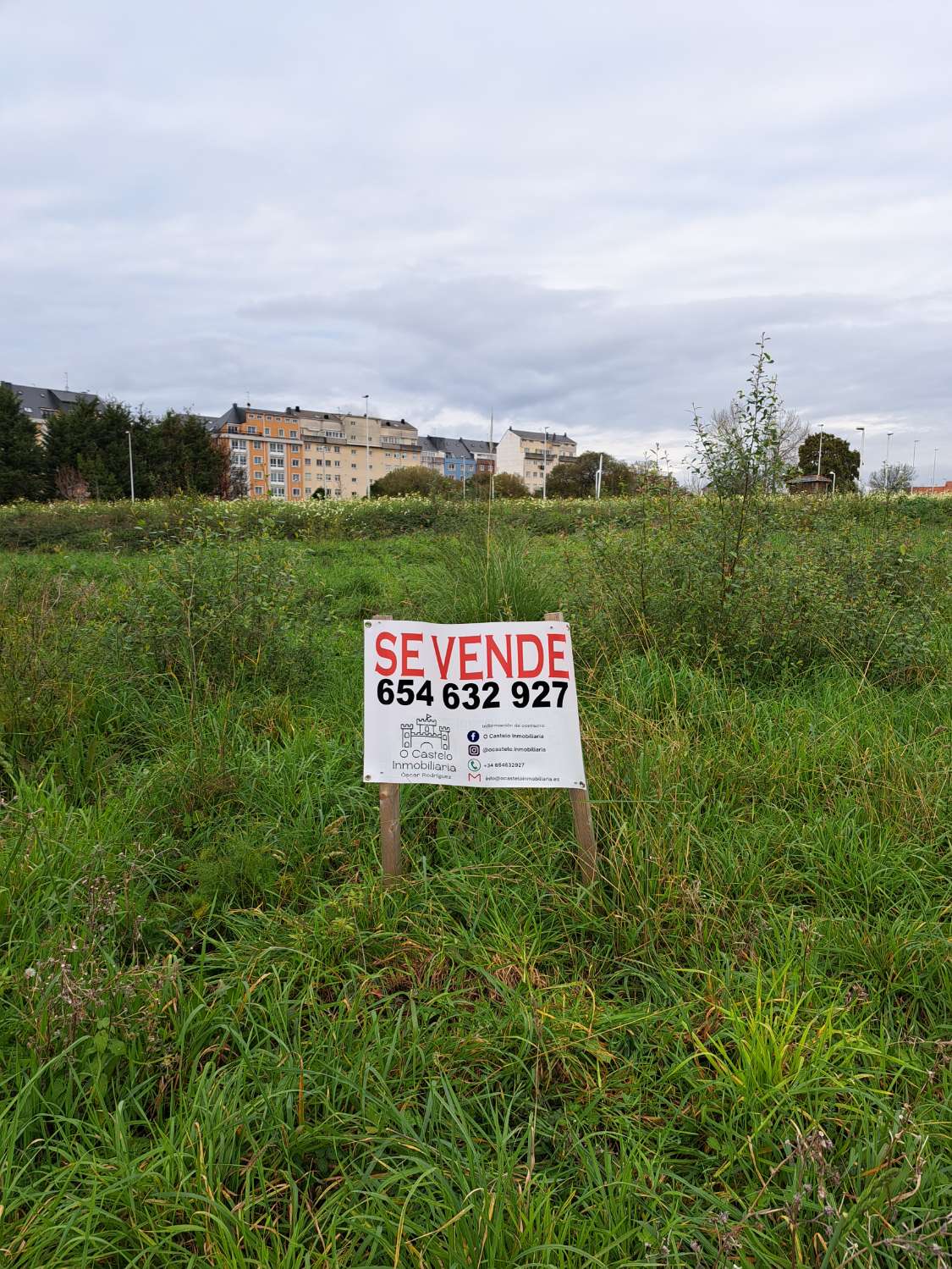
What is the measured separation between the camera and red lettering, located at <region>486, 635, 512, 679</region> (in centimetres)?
265

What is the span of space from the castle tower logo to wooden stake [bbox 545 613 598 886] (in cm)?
50

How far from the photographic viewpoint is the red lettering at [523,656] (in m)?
2.63

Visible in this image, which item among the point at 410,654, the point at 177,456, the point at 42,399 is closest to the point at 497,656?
the point at 410,654

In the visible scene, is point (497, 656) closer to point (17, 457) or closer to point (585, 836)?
point (585, 836)

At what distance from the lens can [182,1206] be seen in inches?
60.1

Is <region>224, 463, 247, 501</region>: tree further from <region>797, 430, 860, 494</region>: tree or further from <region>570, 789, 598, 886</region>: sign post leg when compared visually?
<region>570, 789, 598, 886</region>: sign post leg

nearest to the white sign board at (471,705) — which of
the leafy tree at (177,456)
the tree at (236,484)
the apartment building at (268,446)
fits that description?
the leafy tree at (177,456)

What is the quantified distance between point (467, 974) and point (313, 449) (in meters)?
108

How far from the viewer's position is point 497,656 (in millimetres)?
2656

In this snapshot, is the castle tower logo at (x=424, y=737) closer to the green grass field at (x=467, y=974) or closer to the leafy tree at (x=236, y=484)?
the green grass field at (x=467, y=974)

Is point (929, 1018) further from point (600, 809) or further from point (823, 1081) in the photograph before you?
point (600, 809)

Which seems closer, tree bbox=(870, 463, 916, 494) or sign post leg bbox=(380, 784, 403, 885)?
sign post leg bbox=(380, 784, 403, 885)

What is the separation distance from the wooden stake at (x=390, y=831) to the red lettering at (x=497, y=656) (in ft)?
1.76

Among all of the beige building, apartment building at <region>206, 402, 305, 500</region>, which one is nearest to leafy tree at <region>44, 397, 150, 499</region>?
the beige building
